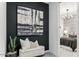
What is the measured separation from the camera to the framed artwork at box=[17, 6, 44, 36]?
1.22m

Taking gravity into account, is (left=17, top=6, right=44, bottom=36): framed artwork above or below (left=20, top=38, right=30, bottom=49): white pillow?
above

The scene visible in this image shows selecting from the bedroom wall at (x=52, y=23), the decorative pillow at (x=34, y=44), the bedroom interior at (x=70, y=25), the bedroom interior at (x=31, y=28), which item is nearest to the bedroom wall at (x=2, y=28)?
the bedroom interior at (x=31, y=28)

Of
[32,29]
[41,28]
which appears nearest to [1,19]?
[32,29]

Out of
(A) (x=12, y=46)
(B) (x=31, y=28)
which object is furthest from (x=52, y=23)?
(A) (x=12, y=46)

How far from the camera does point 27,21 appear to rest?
4.00 feet

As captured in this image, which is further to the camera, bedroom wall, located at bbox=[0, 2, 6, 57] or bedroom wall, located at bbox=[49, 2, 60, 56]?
bedroom wall, located at bbox=[49, 2, 60, 56]

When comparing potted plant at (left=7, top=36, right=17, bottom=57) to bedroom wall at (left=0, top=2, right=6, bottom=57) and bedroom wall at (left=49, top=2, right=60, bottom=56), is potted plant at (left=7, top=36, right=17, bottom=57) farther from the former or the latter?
bedroom wall at (left=49, top=2, right=60, bottom=56)

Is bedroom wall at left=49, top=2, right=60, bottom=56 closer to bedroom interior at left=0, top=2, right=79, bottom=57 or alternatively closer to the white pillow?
bedroom interior at left=0, top=2, right=79, bottom=57

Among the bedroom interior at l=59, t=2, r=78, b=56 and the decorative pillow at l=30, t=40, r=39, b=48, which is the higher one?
the bedroom interior at l=59, t=2, r=78, b=56

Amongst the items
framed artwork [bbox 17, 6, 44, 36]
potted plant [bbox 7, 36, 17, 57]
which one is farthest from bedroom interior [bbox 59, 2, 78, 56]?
potted plant [bbox 7, 36, 17, 57]

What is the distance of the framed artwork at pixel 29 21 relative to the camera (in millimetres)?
1219

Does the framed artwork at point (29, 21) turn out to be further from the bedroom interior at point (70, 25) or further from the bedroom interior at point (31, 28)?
the bedroom interior at point (70, 25)

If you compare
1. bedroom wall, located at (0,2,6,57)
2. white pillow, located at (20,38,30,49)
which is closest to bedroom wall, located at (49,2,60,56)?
white pillow, located at (20,38,30,49)

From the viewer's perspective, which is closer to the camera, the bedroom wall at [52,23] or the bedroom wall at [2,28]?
the bedroom wall at [2,28]
